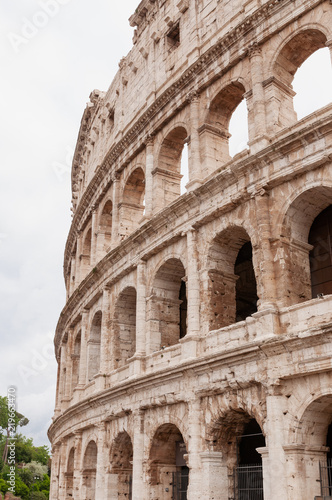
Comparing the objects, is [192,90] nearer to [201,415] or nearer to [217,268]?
[217,268]

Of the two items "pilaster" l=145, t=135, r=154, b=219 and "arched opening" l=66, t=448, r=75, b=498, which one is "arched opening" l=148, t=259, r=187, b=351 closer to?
"pilaster" l=145, t=135, r=154, b=219

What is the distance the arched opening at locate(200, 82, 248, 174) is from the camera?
48.5ft

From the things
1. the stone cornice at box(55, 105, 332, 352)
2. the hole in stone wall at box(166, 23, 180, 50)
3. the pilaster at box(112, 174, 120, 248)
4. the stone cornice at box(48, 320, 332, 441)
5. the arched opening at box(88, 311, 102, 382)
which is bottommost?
the stone cornice at box(48, 320, 332, 441)

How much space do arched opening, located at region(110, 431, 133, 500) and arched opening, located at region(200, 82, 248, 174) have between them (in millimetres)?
7831

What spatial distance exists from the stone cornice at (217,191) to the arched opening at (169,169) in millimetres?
1584

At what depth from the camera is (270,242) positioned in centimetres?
1191

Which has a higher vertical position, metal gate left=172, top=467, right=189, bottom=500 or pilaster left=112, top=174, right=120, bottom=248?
pilaster left=112, top=174, right=120, bottom=248

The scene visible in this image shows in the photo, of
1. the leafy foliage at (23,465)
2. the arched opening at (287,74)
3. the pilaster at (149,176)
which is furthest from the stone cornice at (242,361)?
the leafy foliage at (23,465)

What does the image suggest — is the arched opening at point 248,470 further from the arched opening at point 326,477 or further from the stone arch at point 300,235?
the stone arch at point 300,235

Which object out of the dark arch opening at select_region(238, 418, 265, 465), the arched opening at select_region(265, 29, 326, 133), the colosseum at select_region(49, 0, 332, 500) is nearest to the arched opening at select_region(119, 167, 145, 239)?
the colosseum at select_region(49, 0, 332, 500)

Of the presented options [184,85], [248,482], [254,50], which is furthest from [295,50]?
[248,482]

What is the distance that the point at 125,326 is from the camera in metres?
17.4

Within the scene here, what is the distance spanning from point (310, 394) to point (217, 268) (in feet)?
13.5

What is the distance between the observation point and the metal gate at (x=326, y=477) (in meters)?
10.1
